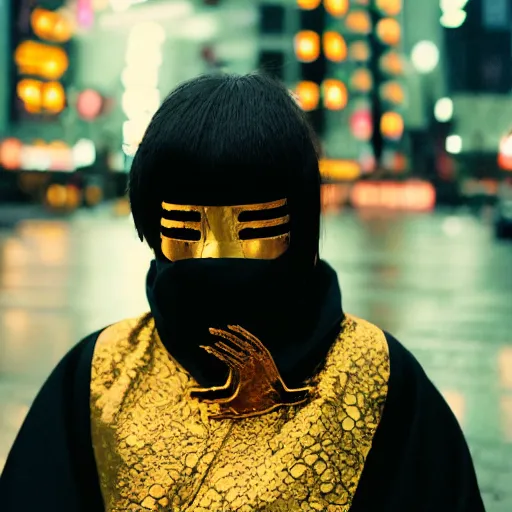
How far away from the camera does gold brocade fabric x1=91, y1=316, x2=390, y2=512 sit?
1.62 meters

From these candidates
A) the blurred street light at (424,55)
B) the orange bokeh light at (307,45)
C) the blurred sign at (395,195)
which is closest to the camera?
the blurred sign at (395,195)

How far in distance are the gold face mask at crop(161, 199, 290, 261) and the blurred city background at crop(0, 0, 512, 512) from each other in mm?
166

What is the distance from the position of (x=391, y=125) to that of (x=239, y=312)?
254 ft

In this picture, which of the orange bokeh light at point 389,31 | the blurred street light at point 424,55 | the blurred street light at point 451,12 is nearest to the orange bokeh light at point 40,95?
the blurred street light at point 451,12

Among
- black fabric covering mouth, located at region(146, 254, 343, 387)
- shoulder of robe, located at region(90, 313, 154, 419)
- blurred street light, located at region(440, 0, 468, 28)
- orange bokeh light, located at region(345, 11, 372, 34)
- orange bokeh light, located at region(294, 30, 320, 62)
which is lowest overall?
shoulder of robe, located at region(90, 313, 154, 419)

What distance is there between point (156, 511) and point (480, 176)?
65828 mm

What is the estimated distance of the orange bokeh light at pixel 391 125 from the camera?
77.2 metres

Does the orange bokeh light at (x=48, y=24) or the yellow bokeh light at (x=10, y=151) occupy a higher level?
the orange bokeh light at (x=48, y=24)

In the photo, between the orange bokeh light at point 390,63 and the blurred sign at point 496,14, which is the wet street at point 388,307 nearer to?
the blurred sign at point 496,14

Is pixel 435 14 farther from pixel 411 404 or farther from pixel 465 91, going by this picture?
pixel 411 404

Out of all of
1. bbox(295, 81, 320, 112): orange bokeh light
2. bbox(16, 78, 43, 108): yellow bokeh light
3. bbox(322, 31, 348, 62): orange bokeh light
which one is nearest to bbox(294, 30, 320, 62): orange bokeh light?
bbox(322, 31, 348, 62): orange bokeh light

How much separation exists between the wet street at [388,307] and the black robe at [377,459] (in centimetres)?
46

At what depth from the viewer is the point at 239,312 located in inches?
65.2

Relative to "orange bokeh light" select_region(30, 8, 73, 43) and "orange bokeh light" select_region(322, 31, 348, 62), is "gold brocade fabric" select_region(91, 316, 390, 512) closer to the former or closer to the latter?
"orange bokeh light" select_region(30, 8, 73, 43)
